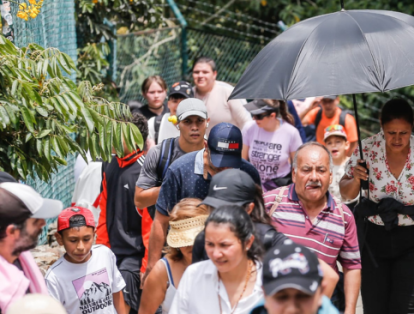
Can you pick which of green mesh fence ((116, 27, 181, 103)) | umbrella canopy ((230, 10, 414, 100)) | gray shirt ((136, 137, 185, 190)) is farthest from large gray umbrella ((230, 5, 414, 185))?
green mesh fence ((116, 27, 181, 103))

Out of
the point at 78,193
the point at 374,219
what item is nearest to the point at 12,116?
the point at 78,193

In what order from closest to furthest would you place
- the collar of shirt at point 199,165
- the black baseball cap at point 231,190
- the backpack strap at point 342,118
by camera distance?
the black baseball cap at point 231,190
the collar of shirt at point 199,165
the backpack strap at point 342,118

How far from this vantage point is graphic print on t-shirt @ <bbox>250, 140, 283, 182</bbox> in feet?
24.0

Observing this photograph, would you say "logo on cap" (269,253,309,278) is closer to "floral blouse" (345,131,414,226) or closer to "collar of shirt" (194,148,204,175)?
"collar of shirt" (194,148,204,175)

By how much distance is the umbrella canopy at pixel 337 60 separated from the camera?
4.59m

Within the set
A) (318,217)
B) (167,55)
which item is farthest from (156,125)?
(318,217)

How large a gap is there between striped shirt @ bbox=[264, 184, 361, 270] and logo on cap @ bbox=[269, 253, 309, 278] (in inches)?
63.8

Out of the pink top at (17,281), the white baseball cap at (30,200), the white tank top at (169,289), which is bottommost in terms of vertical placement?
the white tank top at (169,289)

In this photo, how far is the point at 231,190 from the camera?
3672mm

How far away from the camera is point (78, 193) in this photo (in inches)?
246

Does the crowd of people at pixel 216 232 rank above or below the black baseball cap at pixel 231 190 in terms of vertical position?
below

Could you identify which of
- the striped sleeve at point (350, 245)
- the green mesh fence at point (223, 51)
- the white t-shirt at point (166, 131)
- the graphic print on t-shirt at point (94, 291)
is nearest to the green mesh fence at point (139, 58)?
the green mesh fence at point (223, 51)

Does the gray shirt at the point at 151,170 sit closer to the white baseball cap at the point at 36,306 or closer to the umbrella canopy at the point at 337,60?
the umbrella canopy at the point at 337,60

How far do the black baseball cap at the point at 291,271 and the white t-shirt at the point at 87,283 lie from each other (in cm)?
210
